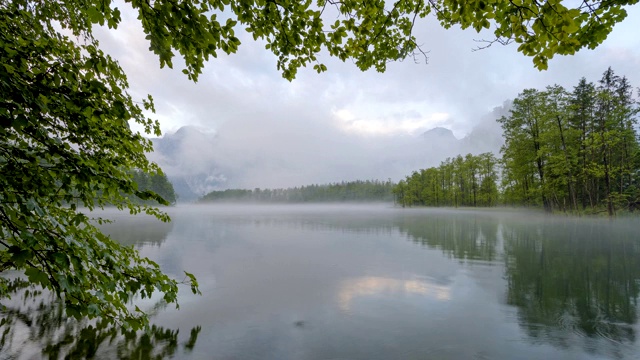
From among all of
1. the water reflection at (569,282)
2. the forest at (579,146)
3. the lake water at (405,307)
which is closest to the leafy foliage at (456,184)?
the forest at (579,146)

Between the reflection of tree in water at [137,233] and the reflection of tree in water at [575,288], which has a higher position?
the reflection of tree in water at [575,288]

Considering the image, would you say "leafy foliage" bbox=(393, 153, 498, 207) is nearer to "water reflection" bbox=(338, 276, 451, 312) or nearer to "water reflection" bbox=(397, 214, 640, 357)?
"water reflection" bbox=(397, 214, 640, 357)

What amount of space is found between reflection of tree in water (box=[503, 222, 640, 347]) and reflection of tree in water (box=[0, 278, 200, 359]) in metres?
9.53

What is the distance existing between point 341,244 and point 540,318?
14.8m

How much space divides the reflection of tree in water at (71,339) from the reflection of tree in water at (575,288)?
31.3 ft

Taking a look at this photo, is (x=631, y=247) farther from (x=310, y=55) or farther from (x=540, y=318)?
(x=310, y=55)

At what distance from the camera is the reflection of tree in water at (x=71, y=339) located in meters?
6.74

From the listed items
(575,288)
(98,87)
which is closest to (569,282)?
(575,288)

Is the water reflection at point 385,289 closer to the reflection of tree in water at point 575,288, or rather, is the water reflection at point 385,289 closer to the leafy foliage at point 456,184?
the reflection of tree in water at point 575,288

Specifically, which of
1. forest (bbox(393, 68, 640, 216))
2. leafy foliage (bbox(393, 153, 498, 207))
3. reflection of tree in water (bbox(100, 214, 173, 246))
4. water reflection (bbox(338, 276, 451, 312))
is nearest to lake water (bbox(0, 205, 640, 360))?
water reflection (bbox(338, 276, 451, 312))

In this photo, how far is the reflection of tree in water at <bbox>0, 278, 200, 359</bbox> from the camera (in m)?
6.74

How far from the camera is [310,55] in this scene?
5004 mm

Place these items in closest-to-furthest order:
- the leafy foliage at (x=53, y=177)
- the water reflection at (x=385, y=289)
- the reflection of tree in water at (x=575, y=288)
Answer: the leafy foliage at (x=53, y=177), the reflection of tree in water at (x=575, y=288), the water reflection at (x=385, y=289)

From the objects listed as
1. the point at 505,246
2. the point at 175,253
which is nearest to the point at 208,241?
the point at 175,253
